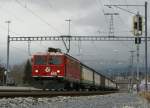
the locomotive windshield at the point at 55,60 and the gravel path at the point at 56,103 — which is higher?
the locomotive windshield at the point at 55,60

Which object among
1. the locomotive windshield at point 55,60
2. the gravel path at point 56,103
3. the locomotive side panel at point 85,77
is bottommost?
the gravel path at point 56,103

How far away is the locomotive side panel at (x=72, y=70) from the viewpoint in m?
38.4

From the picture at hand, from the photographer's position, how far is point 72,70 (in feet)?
133

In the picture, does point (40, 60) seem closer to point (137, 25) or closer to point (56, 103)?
point (137, 25)

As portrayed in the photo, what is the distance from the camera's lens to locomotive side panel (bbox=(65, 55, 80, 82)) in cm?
3838

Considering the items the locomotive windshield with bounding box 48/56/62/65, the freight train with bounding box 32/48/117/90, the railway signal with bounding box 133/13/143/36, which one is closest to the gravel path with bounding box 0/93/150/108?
the railway signal with bounding box 133/13/143/36

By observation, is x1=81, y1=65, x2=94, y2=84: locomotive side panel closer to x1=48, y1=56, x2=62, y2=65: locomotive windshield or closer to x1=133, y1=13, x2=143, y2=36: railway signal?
x1=48, y1=56, x2=62, y2=65: locomotive windshield

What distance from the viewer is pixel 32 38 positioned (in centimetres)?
5706

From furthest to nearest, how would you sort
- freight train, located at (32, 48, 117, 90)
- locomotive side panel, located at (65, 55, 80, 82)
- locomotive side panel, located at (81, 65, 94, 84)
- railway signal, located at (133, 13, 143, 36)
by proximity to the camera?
1. locomotive side panel, located at (81, 65, 94, 84)
2. locomotive side panel, located at (65, 55, 80, 82)
3. freight train, located at (32, 48, 117, 90)
4. railway signal, located at (133, 13, 143, 36)

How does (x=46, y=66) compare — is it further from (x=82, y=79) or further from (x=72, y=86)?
(x=82, y=79)

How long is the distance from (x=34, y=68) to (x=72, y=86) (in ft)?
14.1

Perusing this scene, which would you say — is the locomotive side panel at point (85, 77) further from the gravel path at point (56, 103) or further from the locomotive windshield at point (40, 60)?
the gravel path at point (56, 103)

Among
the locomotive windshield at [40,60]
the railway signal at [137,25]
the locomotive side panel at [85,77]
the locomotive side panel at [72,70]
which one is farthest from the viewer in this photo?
the locomotive side panel at [85,77]

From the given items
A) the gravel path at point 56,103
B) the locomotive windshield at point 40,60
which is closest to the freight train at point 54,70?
the locomotive windshield at point 40,60
